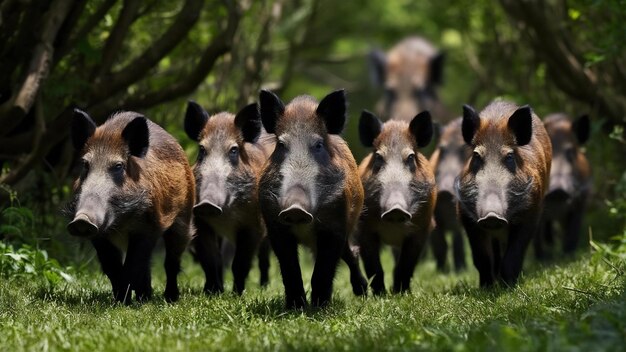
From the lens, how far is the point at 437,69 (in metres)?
19.5

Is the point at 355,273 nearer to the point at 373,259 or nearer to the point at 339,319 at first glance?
the point at 373,259

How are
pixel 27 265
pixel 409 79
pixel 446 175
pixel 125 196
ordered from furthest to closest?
pixel 409 79 → pixel 446 175 → pixel 27 265 → pixel 125 196

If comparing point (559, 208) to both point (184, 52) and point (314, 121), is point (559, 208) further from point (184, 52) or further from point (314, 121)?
point (314, 121)

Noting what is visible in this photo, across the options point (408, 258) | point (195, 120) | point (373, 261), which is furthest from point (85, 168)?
point (408, 258)

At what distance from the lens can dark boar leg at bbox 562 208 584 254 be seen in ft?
47.9

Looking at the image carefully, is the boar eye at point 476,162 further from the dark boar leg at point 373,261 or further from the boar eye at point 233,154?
the boar eye at point 233,154

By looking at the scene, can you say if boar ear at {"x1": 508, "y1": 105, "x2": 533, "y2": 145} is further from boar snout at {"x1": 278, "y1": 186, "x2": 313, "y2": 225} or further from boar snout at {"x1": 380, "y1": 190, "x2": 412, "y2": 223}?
boar snout at {"x1": 278, "y1": 186, "x2": 313, "y2": 225}

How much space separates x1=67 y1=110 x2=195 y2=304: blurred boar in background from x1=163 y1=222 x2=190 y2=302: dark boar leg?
0.03 meters

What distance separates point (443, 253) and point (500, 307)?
6.51 metres

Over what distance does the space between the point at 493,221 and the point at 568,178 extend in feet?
16.0

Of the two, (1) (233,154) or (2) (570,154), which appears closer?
(1) (233,154)

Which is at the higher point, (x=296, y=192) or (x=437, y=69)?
(x=437, y=69)

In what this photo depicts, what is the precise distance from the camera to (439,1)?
70.7ft

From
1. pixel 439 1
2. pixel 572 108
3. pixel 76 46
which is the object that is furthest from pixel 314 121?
pixel 439 1
